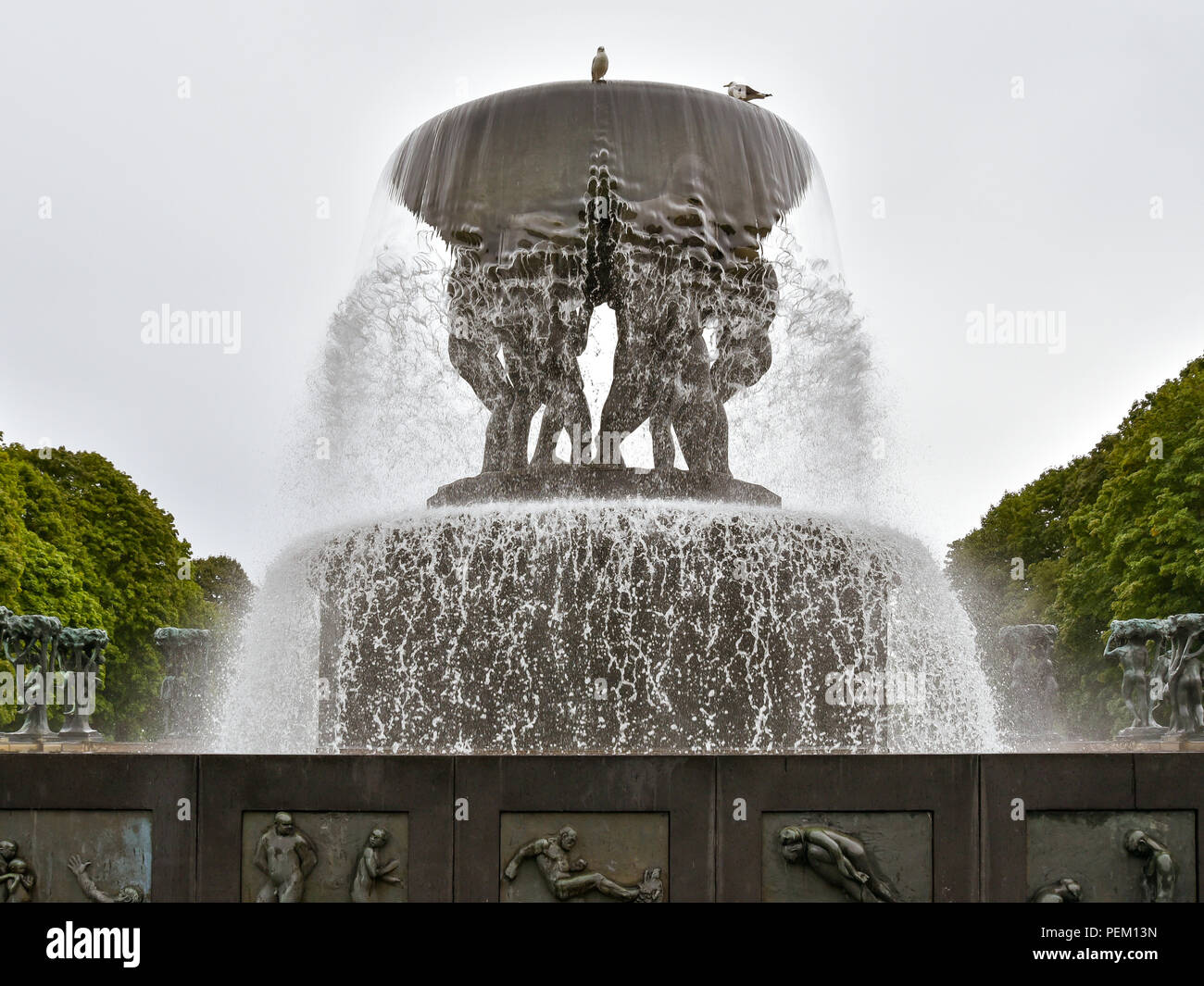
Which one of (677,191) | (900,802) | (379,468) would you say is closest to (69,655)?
(379,468)

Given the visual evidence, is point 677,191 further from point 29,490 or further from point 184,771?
point 29,490

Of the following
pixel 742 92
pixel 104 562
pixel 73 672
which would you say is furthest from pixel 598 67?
pixel 104 562

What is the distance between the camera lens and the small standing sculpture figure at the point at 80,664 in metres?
16.5

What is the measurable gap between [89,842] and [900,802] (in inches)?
183

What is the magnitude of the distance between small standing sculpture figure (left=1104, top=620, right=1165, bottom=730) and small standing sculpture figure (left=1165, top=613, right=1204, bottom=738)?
1627 mm

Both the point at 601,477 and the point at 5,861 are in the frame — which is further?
the point at 601,477

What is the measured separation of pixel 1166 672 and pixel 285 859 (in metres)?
8.29

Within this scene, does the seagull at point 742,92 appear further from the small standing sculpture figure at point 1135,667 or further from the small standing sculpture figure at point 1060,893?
the small standing sculpture figure at point 1060,893

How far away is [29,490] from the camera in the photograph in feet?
130

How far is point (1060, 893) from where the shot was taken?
908 cm

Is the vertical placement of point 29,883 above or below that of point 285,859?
below

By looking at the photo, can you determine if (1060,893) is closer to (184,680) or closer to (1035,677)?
(1035,677)
